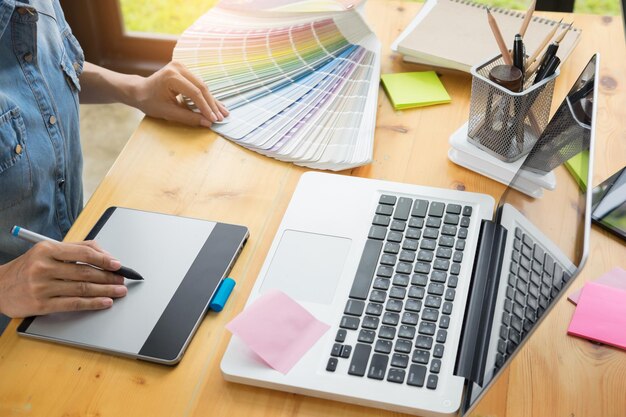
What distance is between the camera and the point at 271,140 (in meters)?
1.15

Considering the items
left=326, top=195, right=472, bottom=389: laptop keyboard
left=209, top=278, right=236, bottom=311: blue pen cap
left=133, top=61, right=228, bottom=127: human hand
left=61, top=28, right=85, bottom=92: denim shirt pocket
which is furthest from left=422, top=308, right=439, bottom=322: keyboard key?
left=61, top=28, right=85, bottom=92: denim shirt pocket

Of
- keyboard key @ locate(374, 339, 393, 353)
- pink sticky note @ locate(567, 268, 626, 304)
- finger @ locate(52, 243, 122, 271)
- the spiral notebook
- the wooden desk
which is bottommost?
the wooden desk

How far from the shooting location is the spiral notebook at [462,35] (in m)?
1.25

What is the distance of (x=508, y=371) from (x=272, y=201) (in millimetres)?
410

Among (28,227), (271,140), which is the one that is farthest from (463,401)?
(28,227)

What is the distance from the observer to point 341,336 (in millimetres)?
852

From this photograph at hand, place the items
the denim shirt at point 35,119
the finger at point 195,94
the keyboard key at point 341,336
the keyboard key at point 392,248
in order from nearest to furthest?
1. the keyboard key at point 341,336
2. the keyboard key at point 392,248
3. the denim shirt at point 35,119
4. the finger at point 195,94

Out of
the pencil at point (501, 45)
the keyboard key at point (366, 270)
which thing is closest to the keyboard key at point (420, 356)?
the keyboard key at point (366, 270)

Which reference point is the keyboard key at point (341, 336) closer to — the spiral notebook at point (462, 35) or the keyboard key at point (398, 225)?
the keyboard key at point (398, 225)

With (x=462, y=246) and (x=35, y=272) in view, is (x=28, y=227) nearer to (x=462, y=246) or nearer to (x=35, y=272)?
(x=35, y=272)

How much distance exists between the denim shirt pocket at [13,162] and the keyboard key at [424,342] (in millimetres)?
624

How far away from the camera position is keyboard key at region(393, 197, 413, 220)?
1006 mm

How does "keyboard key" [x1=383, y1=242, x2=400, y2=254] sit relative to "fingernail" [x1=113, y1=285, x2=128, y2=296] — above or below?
above

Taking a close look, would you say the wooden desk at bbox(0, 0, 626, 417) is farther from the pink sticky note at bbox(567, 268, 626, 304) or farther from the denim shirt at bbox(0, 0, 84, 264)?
the denim shirt at bbox(0, 0, 84, 264)
